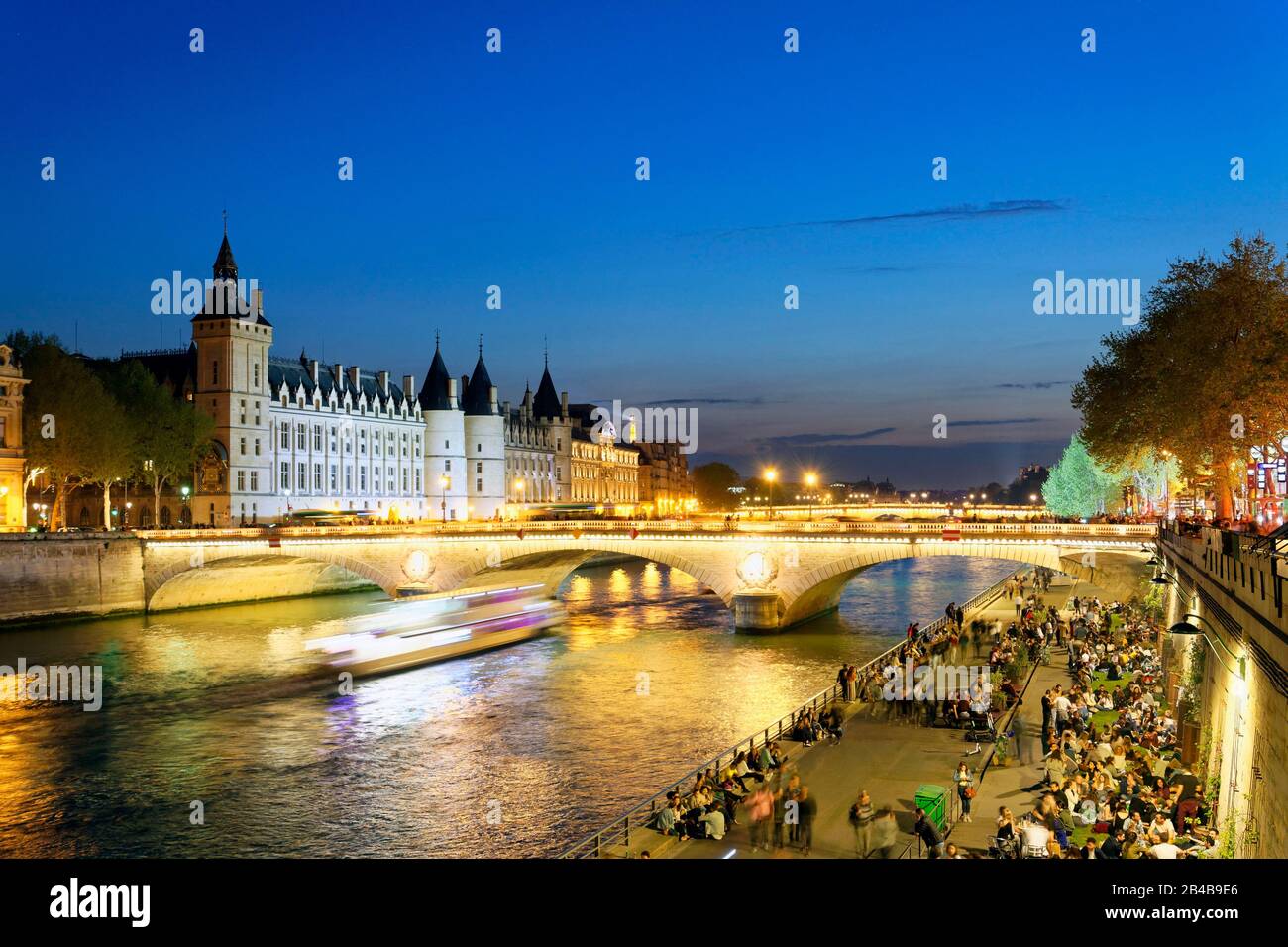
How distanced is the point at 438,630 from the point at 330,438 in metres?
62.3

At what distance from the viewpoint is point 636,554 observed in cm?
6000

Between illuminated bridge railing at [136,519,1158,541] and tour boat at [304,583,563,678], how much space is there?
595 centimetres

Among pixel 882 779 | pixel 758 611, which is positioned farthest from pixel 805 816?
pixel 758 611

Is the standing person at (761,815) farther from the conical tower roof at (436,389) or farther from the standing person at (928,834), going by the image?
the conical tower roof at (436,389)

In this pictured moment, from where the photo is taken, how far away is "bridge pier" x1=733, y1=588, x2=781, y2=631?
183 ft

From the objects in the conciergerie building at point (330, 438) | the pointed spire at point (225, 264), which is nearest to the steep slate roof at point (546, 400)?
the conciergerie building at point (330, 438)

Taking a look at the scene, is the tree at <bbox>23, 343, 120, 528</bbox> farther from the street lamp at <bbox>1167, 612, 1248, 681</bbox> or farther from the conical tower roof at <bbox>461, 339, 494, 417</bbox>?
the street lamp at <bbox>1167, 612, 1248, 681</bbox>

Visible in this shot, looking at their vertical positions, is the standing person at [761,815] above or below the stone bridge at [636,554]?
below

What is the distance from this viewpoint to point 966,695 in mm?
30938

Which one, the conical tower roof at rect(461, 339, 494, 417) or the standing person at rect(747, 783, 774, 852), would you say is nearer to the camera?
the standing person at rect(747, 783, 774, 852)

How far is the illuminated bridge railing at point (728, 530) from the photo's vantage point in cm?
4947

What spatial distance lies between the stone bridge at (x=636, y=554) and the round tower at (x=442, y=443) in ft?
137

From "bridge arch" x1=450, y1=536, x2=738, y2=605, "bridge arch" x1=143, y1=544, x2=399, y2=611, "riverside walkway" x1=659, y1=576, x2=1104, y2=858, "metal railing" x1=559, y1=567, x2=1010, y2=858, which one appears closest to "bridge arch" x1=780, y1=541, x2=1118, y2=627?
"bridge arch" x1=450, y1=536, x2=738, y2=605
